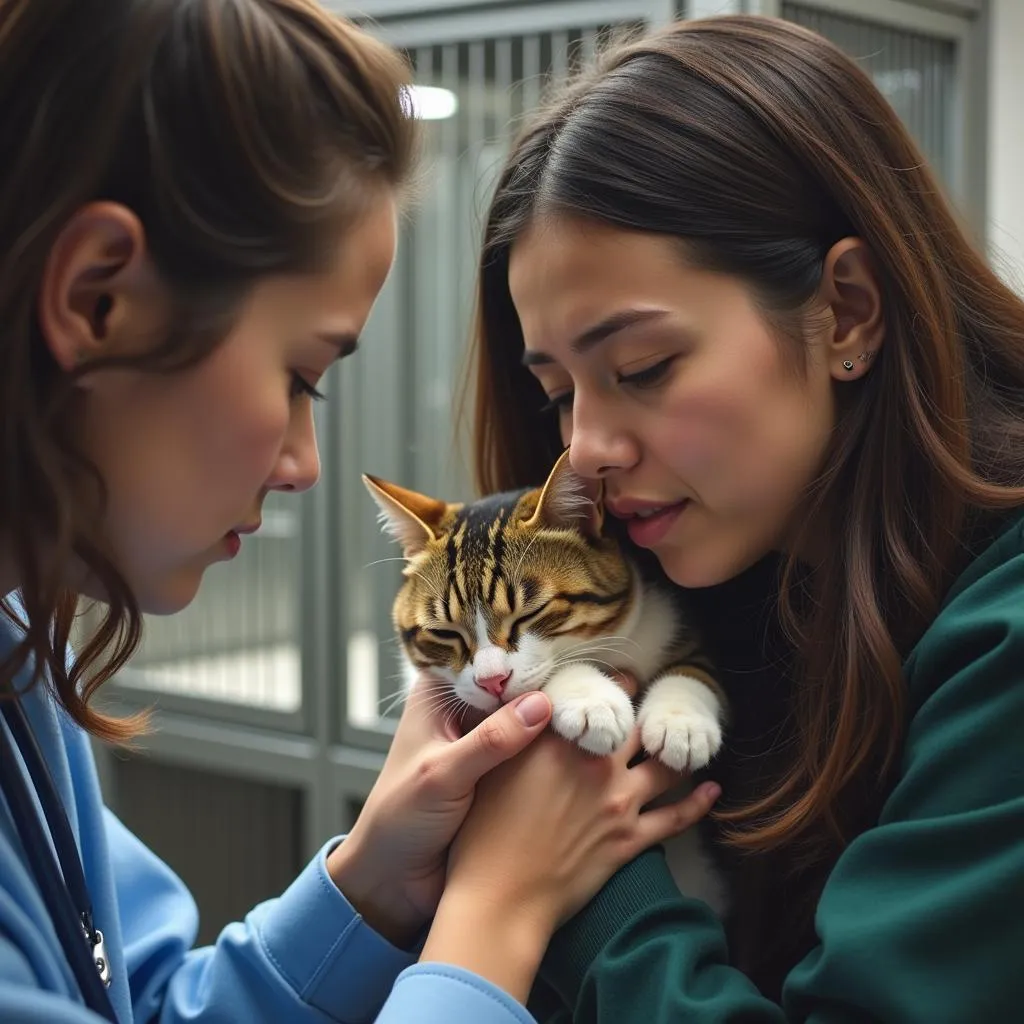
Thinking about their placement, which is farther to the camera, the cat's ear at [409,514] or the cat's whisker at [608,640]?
the cat's ear at [409,514]

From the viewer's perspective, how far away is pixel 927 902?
72 cm

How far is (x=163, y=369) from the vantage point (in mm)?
719

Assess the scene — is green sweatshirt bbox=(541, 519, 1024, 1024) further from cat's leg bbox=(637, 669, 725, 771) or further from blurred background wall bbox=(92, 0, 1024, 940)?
blurred background wall bbox=(92, 0, 1024, 940)

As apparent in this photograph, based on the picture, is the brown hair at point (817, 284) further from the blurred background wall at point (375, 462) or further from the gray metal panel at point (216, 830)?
the gray metal panel at point (216, 830)

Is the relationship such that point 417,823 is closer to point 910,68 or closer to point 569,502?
point 569,502

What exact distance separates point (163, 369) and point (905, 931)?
1.98 feet

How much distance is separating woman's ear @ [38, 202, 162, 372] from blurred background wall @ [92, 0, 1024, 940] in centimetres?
97

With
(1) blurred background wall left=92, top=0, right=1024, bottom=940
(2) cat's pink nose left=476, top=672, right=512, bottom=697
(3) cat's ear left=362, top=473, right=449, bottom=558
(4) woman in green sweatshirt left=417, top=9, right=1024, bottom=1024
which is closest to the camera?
(4) woman in green sweatshirt left=417, top=9, right=1024, bottom=1024

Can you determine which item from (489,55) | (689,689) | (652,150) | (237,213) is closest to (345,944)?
(689,689)

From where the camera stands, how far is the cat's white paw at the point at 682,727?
3.32ft

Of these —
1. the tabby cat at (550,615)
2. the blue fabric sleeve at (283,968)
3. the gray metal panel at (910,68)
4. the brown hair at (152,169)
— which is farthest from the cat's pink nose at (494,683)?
the gray metal panel at (910,68)

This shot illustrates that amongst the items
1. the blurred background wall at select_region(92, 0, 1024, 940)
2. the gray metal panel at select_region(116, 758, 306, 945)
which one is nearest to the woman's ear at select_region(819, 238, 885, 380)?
the blurred background wall at select_region(92, 0, 1024, 940)

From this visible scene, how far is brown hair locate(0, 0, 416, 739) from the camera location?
0.68 metres

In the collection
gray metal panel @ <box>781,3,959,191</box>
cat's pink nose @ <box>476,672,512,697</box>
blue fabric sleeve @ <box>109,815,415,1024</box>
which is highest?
gray metal panel @ <box>781,3,959,191</box>
